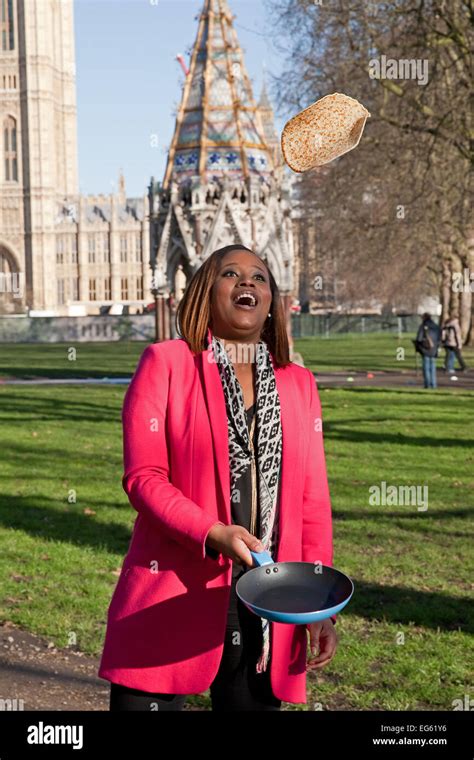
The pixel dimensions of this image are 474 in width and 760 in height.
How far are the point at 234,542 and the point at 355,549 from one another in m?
5.61

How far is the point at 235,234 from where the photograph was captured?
2927 cm

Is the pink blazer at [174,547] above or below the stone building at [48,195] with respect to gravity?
below

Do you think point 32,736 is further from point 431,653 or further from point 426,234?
point 426,234

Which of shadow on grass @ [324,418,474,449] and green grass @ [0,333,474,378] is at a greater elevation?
shadow on grass @ [324,418,474,449]

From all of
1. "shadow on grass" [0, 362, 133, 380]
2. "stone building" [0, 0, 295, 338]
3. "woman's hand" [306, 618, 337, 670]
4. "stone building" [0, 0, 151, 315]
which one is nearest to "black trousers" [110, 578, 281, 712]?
"woman's hand" [306, 618, 337, 670]

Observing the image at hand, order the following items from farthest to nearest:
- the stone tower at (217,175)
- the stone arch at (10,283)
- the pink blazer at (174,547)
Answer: the stone arch at (10,283) < the stone tower at (217,175) < the pink blazer at (174,547)

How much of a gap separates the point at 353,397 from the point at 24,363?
60.0 feet

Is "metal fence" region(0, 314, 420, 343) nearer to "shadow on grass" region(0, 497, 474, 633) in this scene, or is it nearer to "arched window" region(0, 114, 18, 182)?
"arched window" region(0, 114, 18, 182)

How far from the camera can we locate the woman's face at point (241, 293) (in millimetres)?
3100

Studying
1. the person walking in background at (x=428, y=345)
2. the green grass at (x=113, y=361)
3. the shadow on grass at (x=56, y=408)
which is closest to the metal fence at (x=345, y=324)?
the green grass at (x=113, y=361)

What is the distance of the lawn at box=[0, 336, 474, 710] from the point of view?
5598 millimetres

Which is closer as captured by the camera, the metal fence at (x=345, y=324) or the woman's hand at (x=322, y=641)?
the woman's hand at (x=322, y=641)

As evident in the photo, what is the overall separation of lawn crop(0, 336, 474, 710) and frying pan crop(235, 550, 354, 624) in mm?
2210

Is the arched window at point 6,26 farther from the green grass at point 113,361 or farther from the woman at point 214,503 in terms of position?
the woman at point 214,503
